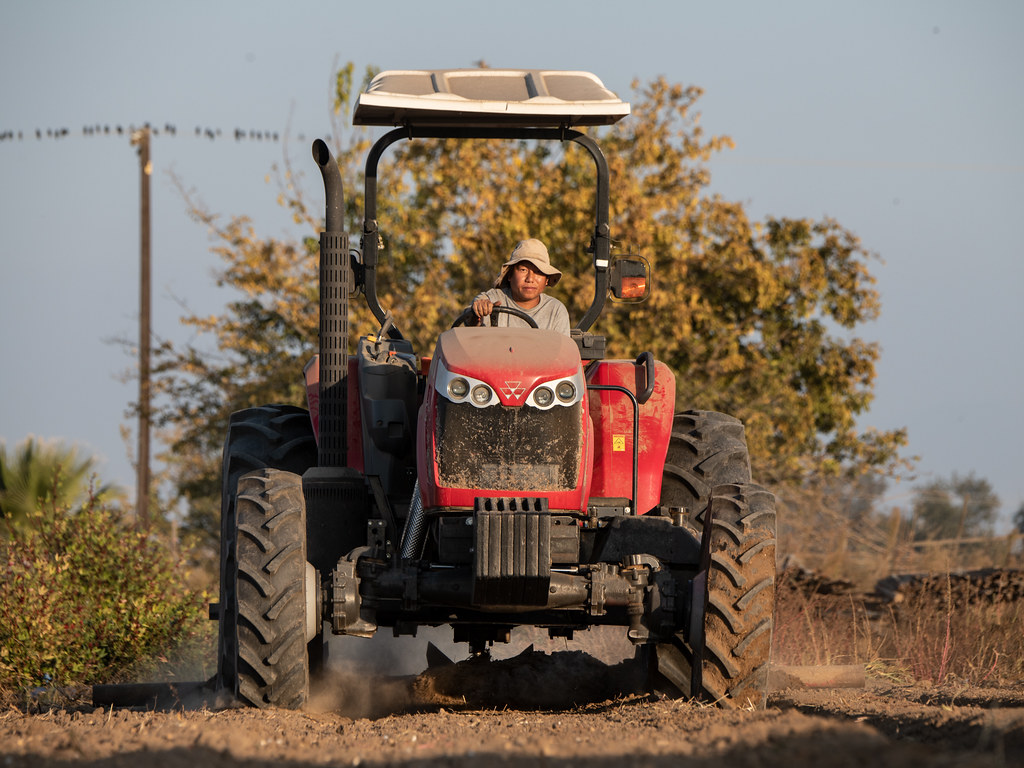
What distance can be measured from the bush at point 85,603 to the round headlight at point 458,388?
4.07 metres

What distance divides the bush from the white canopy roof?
389cm

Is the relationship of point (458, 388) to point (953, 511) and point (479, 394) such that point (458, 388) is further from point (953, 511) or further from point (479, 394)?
point (953, 511)

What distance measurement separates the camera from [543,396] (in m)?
5.14

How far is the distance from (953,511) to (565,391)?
1098 inches

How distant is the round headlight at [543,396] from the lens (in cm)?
513

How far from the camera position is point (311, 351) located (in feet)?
58.1

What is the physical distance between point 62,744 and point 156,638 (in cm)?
472

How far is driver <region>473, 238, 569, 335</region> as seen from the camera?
643 centimetres

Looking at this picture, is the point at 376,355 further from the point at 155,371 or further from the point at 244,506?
the point at 155,371

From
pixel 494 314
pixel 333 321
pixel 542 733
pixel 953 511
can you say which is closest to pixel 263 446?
pixel 333 321

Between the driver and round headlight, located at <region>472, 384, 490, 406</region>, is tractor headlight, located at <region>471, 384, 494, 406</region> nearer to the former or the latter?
round headlight, located at <region>472, 384, 490, 406</region>

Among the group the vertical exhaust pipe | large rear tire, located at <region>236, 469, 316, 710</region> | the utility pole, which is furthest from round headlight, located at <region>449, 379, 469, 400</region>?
the utility pole

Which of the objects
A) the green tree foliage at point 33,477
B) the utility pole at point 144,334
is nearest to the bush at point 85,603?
the green tree foliage at point 33,477

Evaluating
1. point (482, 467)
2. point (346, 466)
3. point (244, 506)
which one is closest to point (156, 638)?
point (346, 466)
